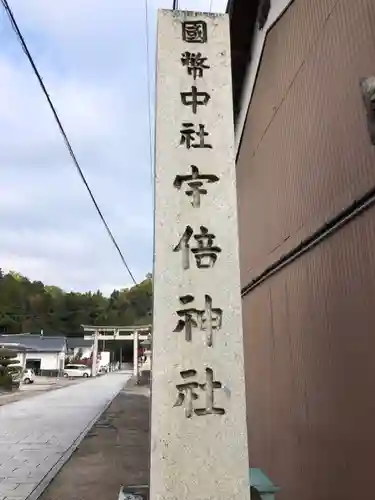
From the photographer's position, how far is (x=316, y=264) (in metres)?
3.83

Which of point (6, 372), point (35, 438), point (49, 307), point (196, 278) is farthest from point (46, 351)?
point (196, 278)

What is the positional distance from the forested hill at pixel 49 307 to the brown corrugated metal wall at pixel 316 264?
55933 mm

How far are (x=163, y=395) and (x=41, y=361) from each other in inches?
2011

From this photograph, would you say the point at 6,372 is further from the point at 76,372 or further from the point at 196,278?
the point at 196,278

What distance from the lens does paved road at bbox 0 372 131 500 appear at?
244 inches

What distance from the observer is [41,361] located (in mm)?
50031

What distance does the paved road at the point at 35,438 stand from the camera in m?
6.20

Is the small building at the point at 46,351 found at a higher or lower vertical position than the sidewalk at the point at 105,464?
higher

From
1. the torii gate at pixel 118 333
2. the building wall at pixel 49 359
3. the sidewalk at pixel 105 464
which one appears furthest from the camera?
the building wall at pixel 49 359

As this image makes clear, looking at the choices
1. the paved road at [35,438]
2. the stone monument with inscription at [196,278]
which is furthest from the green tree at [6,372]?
the stone monument with inscription at [196,278]

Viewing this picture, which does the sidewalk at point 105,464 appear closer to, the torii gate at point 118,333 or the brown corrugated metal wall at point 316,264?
the brown corrugated metal wall at point 316,264

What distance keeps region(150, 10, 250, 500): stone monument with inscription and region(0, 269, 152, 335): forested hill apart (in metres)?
57.9

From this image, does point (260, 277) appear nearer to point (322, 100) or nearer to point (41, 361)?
point (322, 100)

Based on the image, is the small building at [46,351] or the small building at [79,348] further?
the small building at [79,348]
